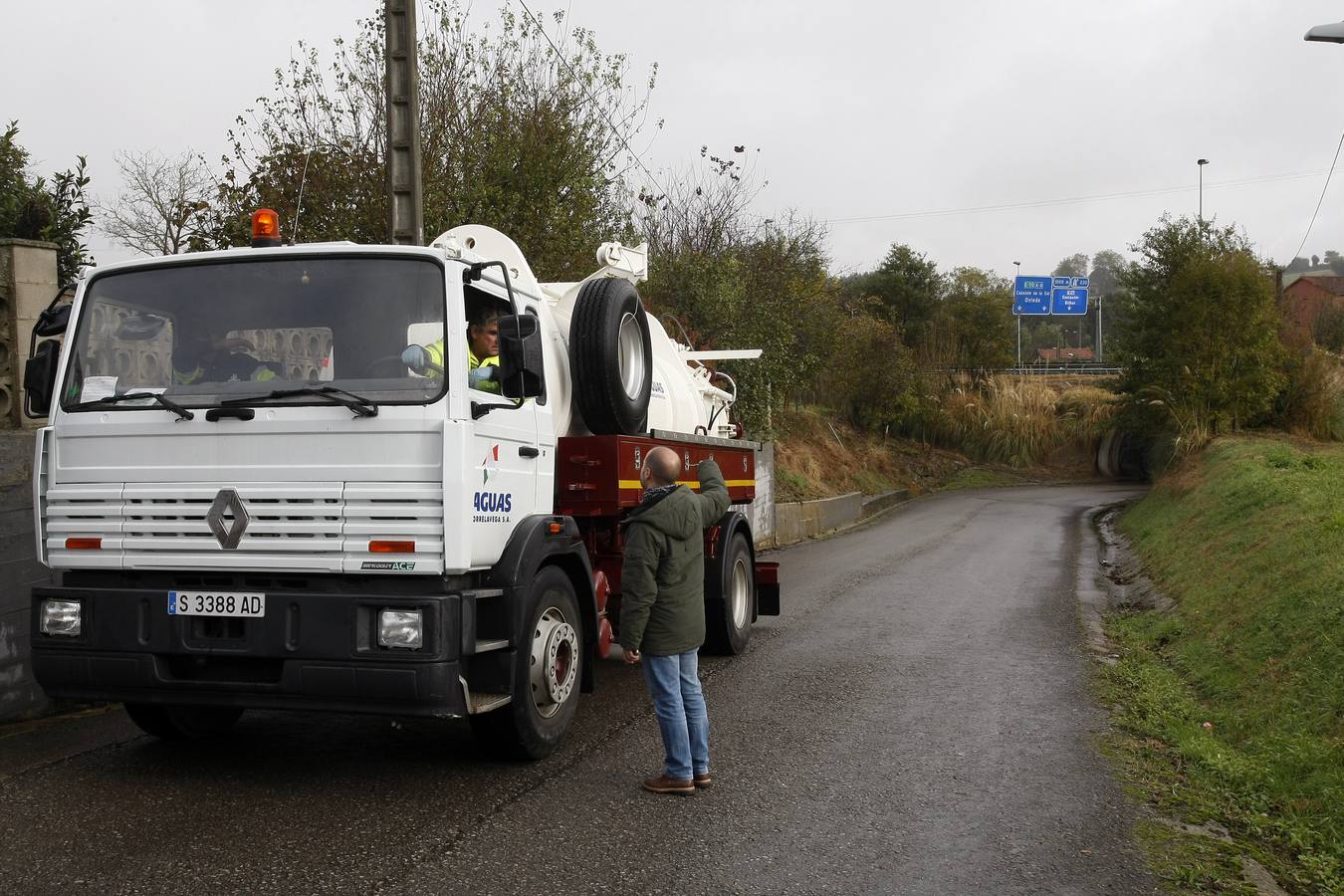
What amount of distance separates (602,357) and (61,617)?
3.21m

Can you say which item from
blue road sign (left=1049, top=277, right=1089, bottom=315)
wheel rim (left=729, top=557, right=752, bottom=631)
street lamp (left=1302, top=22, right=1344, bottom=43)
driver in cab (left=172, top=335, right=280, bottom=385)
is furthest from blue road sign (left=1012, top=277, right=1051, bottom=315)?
driver in cab (left=172, top=335, right=280, bottom=385)

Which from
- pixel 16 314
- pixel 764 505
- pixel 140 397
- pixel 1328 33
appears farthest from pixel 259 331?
pixel 764 505

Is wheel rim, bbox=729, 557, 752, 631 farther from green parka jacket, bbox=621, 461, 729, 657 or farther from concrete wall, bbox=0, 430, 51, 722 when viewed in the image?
concrete wall, bbox=0, 430, 51, 722

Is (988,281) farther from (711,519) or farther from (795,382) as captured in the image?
(711,519)

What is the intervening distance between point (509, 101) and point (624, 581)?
37.4 ft

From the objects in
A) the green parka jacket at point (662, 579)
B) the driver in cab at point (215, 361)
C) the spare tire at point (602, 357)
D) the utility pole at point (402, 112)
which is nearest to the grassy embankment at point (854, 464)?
the utility pole at point (402, 112)

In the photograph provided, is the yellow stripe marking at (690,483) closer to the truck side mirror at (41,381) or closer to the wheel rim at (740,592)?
the wheel rim at (740,592)

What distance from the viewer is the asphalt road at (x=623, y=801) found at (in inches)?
172

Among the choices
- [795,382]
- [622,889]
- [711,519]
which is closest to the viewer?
[622,889]

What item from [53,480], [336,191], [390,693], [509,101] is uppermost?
[509,101]

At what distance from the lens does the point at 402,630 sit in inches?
195

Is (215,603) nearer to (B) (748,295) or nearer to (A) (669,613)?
(A) (669,613)

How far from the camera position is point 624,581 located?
5.43 meters

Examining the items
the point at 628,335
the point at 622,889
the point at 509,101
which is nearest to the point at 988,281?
the point at 509,101
